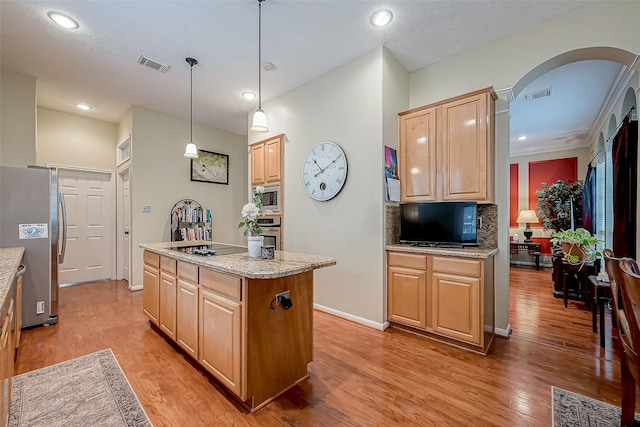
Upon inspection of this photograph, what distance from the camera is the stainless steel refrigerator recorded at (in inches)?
109

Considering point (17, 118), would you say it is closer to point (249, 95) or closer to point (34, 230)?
point (34, 230)

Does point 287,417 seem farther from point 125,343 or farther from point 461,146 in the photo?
point 461,146

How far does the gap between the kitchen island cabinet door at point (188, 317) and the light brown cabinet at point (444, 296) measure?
1.93m

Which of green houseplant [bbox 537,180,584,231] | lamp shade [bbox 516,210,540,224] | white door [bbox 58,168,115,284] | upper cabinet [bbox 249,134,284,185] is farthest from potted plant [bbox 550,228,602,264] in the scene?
white door [bbox 58,168,115,284]

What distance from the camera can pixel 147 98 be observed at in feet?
14.0

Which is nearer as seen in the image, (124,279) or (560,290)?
(560,290)

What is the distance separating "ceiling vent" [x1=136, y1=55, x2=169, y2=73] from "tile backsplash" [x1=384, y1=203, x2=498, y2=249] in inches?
126

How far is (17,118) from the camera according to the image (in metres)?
3.45

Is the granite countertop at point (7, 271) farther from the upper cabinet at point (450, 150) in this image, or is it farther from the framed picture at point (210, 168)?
the framed picture at point (210, 168)

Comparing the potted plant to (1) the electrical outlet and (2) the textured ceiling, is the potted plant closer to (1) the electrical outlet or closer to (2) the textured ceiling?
(2) the textured ceiling

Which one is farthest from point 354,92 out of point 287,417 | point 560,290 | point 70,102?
point 70,102

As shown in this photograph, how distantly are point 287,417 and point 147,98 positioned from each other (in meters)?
4.71

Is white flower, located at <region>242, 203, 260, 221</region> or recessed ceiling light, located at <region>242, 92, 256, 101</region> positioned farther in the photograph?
recessed ceiling light, located at <region>242, 92, 256, 101</region>

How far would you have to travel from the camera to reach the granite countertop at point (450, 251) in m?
2.40
